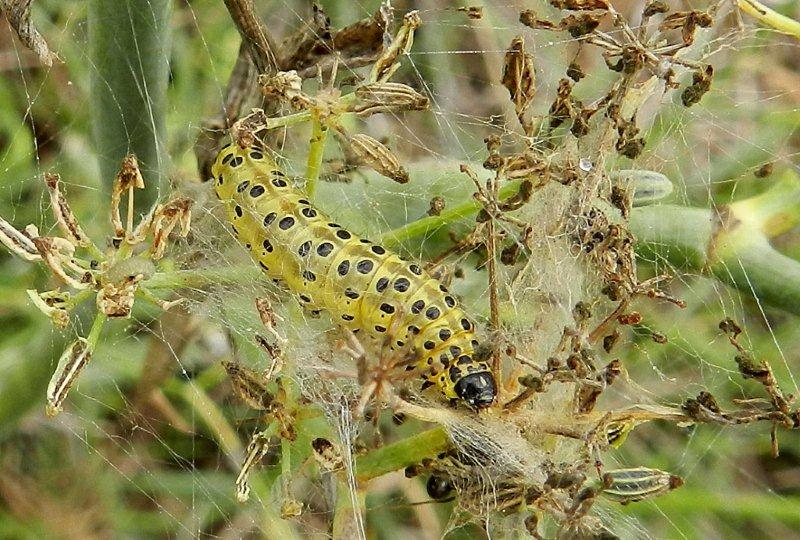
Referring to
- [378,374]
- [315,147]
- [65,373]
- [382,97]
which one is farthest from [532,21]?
[65,373]

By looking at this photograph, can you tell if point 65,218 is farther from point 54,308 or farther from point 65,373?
point 65,373

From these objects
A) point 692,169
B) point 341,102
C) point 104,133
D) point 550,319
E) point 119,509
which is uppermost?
point 341,102

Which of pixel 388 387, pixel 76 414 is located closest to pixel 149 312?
pixel 76 414

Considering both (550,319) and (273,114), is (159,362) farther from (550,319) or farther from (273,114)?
(550,319)

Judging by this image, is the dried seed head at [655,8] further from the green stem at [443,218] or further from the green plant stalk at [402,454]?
the green plant stalk at [402,454]

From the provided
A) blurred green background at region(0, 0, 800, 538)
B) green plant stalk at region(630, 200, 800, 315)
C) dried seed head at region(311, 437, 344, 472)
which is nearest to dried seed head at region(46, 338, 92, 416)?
dried seed head at region(311, 437, 344, 472)

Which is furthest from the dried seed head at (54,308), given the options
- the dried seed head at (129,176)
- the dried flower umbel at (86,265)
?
the dried seed head at (129,176)
